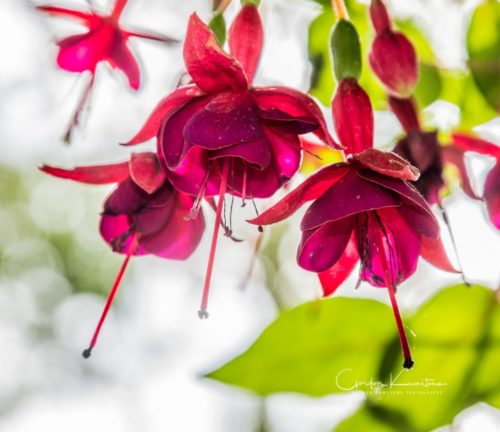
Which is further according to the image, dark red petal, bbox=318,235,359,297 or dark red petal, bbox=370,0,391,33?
dark red petal, bbox=370,0,391,33

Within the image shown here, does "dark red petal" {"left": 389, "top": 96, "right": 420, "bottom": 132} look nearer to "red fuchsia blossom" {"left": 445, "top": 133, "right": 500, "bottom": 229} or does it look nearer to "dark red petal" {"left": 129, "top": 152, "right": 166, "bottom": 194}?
"red fuchsia blossom" {"left": 445, "top": 133, "right": 500, "bottom": 229}

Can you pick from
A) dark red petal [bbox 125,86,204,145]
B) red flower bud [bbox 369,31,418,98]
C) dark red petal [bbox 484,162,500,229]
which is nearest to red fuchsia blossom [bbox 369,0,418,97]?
red flower bud [bbox 369,31,418,98]

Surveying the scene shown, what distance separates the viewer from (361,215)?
629 mm

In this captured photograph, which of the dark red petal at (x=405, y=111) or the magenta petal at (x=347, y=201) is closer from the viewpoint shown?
the magenta petal at (x=347, y=201)

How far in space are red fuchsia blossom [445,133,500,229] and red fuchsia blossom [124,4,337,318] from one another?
20 centimetres

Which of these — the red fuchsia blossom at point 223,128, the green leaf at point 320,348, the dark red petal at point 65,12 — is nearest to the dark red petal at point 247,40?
the red fuchsia blossom at point 223,128

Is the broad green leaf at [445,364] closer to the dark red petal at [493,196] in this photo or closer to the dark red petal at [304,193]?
the dark red petal at [493,196]

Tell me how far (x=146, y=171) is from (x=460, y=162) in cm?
33

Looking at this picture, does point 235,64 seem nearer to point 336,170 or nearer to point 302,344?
point 336,170

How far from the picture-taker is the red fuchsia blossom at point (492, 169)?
67 cm

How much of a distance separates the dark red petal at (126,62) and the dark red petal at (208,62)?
17cm

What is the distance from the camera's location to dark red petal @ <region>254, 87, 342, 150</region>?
54 centimetres

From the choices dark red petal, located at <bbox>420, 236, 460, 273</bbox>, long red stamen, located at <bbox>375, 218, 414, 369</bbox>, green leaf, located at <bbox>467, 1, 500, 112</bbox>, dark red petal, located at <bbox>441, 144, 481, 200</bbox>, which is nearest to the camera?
long red stamen, located at <bbox>375, 218, 414, 369</bbox>

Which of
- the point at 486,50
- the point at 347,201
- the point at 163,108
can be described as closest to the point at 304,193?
the point at 347,201
